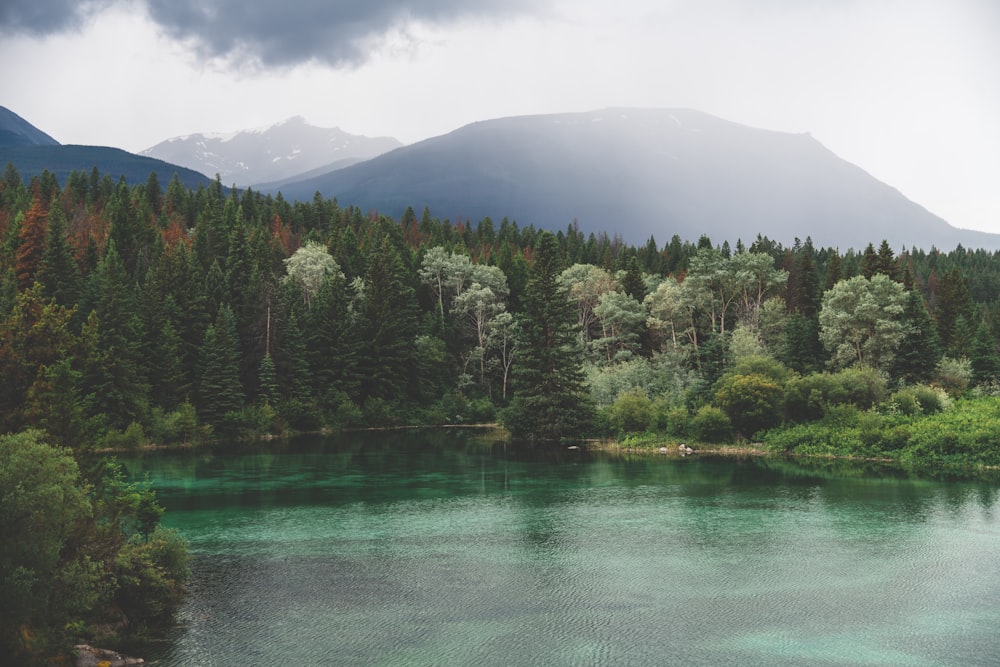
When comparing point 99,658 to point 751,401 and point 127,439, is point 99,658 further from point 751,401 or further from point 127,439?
point 751,401

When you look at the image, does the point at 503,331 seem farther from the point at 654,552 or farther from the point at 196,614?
the point at 196,614

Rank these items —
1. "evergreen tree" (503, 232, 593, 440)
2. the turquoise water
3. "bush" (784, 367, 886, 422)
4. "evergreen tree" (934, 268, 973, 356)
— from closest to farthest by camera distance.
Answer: the turquoise water < "bush" (784, 367, 886, 422) < "evergreen tree" (503, 232, 593, 440) < "evergreen tree" (934, 268, 973, 356)

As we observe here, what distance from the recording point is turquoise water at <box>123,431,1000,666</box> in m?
18.3

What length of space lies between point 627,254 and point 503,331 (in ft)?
110

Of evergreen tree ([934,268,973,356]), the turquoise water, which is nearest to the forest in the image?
evergreen tree ([934,268,973,356])

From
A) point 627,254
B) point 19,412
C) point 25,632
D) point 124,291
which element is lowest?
point 25,632

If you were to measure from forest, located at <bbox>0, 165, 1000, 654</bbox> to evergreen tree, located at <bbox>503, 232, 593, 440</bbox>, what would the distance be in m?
0.22

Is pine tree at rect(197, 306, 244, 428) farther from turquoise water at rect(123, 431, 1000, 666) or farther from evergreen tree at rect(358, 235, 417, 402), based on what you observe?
turquoise water at rect(123, 431, 1000, 666)

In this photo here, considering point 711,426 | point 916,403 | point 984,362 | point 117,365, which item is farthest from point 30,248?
point 984,362

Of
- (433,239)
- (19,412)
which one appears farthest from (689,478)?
(433,239)

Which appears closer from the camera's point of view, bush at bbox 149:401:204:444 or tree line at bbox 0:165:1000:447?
bush at bbox 149:401:204:444

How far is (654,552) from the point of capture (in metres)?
27.7

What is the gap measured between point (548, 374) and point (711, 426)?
52.6 feet

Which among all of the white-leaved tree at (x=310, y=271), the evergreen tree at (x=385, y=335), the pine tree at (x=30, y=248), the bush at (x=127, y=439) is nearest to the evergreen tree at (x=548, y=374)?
the evergreen tree at (x=385, y=335)
